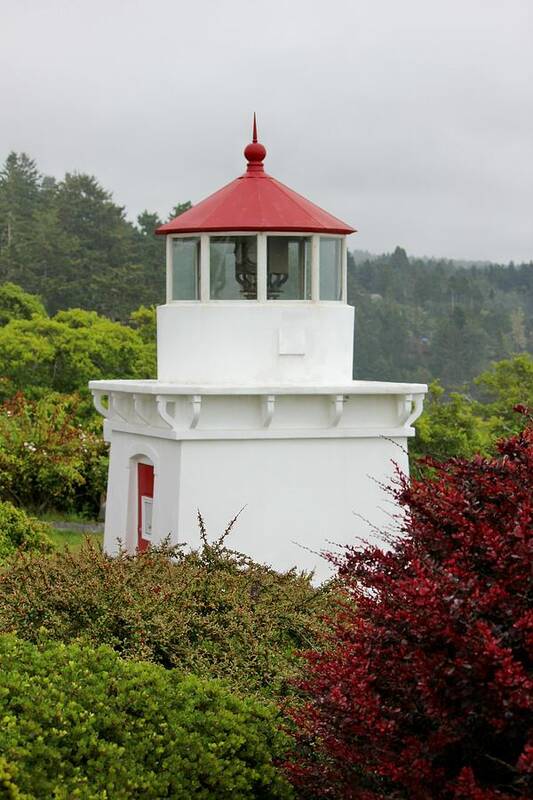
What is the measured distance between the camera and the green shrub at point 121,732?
6285 millimetres

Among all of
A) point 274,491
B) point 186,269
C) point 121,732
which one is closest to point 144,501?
point 274,491

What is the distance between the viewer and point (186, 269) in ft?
45.2

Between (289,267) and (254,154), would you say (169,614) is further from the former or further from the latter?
(254,154)

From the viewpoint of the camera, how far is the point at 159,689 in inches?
280

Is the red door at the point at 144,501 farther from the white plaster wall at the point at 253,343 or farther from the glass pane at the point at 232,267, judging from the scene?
the glass pane at the point at 232,267

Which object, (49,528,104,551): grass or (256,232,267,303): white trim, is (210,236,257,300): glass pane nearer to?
(256,232,267,303): white trim

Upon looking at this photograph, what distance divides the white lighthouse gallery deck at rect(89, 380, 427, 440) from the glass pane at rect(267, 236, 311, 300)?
111 cm

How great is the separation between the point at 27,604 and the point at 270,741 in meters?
2.12

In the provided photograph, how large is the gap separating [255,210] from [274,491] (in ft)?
9.10

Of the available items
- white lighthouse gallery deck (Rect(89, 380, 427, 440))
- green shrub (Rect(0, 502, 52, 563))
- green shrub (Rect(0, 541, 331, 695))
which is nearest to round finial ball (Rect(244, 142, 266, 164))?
white lighthouse gallery deck (Rect(89, 380, 427, 440))

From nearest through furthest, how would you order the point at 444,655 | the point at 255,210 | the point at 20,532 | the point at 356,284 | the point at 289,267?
the point at 444,655 < the point at 255,210 < the point at 289,267 < the point at 20,532 < the point at 356,284

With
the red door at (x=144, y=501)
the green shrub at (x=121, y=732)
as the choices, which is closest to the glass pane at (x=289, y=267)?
the red door at (x=144, y=501)

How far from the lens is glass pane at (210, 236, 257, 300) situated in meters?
13.5

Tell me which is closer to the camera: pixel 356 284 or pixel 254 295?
pixel 254 295
